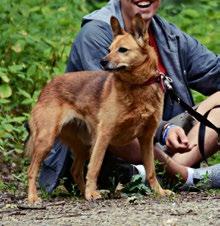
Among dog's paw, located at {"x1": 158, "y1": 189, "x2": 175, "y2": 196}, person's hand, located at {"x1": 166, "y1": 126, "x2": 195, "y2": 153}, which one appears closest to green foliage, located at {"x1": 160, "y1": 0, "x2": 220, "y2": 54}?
person's hand, located at {"x1": 166, "y1": 126, "x2": 195, "y2": 153}

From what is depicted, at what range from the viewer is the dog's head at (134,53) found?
20.9 ft

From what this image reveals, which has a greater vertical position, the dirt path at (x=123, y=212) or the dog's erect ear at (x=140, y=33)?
the dog's erect ear at (x=140, y=33)

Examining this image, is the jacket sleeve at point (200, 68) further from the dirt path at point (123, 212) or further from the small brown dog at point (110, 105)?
the dirt path at point (123, 212)

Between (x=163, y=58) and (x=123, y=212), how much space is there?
206 cm

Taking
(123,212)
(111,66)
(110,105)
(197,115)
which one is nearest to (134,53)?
(111,66)

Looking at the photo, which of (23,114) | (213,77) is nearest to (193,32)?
(23,114)

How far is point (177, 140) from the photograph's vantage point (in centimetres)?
678

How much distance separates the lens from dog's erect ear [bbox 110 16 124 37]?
6477 mm

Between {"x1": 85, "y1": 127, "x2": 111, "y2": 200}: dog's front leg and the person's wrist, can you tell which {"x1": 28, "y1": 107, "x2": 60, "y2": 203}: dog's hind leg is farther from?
the person's wrist

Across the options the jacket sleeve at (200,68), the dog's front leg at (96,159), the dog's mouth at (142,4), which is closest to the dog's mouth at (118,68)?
the dog's front leg at (96,159)

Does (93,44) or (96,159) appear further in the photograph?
(93,44)

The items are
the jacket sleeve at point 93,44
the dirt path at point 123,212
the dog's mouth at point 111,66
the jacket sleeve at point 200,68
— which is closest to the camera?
the dirt path at point 123,212

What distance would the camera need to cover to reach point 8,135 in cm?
879

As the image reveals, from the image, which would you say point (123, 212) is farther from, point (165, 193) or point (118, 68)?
point (118, 68)
